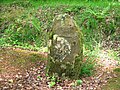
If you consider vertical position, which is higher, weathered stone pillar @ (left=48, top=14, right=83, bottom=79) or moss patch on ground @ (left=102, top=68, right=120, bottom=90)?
weathered stone pillar @ (left=48, top=14, right=83, bottom=79)

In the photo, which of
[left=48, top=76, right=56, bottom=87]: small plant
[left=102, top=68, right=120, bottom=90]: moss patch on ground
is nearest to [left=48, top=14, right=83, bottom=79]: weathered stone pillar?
[left=48, top=76, right=56, bottom=87]: small plant

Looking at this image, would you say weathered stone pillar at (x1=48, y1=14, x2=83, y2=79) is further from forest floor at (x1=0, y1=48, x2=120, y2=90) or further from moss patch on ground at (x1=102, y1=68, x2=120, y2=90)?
moss patch on ground at (x1=102, y1=68, x2=120, y2=90)

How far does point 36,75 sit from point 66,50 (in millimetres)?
889

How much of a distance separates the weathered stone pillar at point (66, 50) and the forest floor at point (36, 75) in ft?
0.78

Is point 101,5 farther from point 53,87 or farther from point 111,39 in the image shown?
point 53,87

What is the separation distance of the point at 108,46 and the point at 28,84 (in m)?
6.13

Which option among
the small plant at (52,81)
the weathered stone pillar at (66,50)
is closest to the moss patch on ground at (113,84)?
the weathered stone pillar at (66,50)

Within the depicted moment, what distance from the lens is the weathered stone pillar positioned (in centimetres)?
718

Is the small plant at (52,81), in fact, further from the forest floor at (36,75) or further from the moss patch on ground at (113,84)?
the moss patch on ground at (113,84)

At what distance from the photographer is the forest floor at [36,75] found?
22.9 ft

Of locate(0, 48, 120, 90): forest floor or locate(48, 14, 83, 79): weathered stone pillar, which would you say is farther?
locate(48, 14, 83, 79): weathered stone pillar

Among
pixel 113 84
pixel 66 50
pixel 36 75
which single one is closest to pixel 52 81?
pixel 36 75

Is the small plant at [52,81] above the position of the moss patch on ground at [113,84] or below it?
above

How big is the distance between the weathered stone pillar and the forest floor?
0.78 feet
